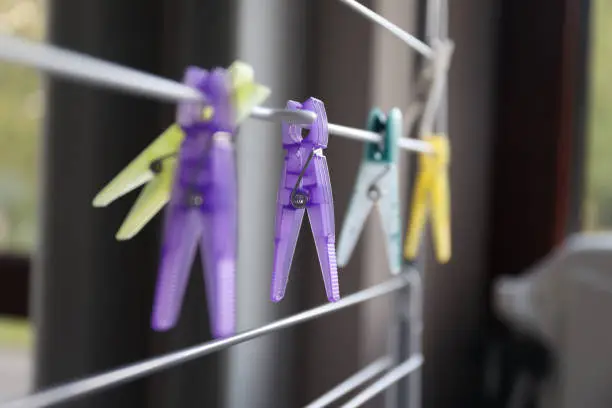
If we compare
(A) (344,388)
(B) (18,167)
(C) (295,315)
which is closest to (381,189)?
(C) (295,315)

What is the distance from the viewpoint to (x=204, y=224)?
0.50 metres

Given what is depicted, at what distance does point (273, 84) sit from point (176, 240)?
74 centimetres

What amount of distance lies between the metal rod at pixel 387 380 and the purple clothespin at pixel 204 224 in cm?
42

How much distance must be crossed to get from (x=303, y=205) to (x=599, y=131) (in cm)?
140

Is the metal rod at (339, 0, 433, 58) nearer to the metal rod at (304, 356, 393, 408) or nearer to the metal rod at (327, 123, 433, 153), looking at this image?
the metal rod at (327, 123, 433, 153)

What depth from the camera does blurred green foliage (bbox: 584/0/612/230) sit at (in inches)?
70.3

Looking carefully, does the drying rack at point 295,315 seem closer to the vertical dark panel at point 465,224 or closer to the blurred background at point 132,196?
the blurred background at point 132,196

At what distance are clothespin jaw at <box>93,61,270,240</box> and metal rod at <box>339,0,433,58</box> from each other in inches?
9.4

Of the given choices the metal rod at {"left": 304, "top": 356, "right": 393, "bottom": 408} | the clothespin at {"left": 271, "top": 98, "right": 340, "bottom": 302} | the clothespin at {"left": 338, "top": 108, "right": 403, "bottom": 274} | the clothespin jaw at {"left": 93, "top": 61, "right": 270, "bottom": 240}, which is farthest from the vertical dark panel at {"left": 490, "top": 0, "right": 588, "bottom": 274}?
the clothespin jaw at {"left": 93, "top": 61, "right": 270, "bottom": 240}

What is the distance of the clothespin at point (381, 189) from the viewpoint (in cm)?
76

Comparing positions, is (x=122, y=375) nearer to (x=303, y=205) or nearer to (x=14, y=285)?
(x=303, y=205)

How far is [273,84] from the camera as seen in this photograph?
1.21 m

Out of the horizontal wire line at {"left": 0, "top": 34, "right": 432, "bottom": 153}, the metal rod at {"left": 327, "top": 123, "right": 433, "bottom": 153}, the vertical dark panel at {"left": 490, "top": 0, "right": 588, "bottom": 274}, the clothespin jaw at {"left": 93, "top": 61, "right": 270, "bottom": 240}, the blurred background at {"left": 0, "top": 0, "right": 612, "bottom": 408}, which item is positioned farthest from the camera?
the vertical dark panel at {"left": 490, "top": 0, "right": 588, "bottom": 274}

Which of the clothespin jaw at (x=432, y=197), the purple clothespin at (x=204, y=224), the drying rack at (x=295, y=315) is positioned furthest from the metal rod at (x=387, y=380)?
the purple clothespin at (x=204, y=224)
